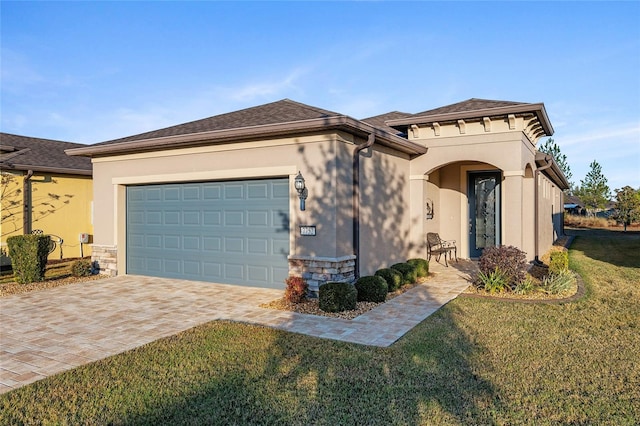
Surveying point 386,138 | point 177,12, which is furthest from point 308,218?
point 177,12

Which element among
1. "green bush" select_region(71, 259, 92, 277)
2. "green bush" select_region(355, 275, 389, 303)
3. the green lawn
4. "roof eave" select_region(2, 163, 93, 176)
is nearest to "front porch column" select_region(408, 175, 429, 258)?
"green bush" select_region(355, 275, 389, 303)

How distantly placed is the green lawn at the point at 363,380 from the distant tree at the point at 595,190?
38.4 meters

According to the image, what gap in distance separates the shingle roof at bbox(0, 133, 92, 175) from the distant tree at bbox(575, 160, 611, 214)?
41.3 meters

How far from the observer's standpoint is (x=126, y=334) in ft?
18.5

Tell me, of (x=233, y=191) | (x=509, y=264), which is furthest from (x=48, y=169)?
(x=509, y=264)

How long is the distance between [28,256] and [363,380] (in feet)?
28.7

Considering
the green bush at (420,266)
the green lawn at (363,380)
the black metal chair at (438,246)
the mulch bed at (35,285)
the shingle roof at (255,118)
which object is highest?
the shingle roof at (255,118)

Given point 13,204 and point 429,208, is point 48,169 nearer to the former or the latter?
point 13,204

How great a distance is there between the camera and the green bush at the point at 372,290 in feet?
23.8

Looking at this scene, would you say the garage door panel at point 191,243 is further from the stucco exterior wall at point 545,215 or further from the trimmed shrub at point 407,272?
the stucco exterior wall at point 545,215

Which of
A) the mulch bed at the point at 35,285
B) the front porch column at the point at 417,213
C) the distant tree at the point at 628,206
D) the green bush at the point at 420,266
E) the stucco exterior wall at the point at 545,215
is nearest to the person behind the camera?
the mulch bed at the point at 35,285

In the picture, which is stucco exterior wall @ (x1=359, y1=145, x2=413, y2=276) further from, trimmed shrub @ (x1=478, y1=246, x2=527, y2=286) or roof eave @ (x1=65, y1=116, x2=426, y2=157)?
trimmed shrub @ (x1=478, y1=246, x2=527, y2=286)

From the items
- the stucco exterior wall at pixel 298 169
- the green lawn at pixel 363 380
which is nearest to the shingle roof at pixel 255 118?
the stucco exterior wall at pixel 298 169

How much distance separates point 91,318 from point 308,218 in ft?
13.1
